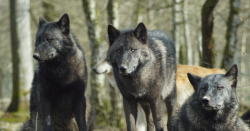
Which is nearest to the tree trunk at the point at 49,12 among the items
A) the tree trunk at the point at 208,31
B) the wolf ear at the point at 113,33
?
the tree trunk at the point at 208,31

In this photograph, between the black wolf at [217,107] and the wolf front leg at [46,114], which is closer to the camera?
the black wolf at [217,107]

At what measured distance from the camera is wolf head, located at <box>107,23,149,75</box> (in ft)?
12.8

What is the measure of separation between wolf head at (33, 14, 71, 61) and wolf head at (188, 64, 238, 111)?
7.97 feet

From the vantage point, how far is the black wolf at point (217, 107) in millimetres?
3455

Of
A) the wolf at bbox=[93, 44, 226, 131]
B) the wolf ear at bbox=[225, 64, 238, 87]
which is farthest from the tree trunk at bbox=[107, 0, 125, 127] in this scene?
the wolf ear at bbox=[225, 64, 238, 87]

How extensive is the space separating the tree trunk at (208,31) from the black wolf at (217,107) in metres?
2.00

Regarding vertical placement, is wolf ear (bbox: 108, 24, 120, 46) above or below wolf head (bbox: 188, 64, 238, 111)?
above

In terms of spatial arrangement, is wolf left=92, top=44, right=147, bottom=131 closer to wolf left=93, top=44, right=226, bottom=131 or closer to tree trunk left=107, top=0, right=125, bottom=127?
wolf left=93, top=44, right=226, bottom=131

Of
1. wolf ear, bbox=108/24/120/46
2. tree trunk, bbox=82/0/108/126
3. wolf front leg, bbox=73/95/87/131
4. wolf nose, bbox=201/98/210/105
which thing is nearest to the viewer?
wolf nose, bbox=201/98/210/105

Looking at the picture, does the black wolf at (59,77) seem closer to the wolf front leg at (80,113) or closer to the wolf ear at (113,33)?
the wolf front leg at (80,113)

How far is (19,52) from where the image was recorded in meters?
9.12

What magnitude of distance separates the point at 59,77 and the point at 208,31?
3894 millimetres

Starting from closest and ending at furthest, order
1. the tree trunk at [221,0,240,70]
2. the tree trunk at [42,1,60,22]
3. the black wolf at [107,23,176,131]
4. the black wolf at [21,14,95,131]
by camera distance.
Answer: the black wolf at [107,23,176,131] → the black wolf at [21,14,95,131] → the tree trunk at [221,0,240,70] → the tree trunk at [42,1,60,22]

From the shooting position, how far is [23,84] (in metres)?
9.10
